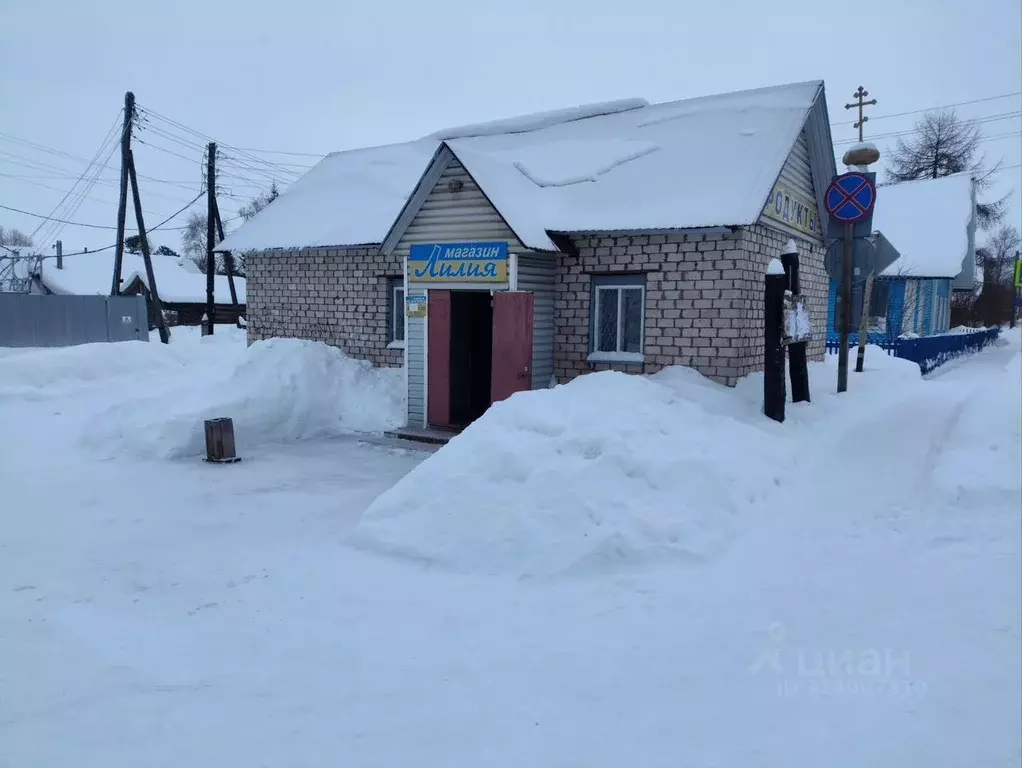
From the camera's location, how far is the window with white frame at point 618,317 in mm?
11500

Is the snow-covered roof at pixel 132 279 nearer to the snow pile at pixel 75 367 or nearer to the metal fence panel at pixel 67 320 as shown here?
the metal fence panel at pixel 67 320

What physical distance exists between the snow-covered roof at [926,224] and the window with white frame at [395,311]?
23697 millimetres

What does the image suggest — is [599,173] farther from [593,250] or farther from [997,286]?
[997,286]

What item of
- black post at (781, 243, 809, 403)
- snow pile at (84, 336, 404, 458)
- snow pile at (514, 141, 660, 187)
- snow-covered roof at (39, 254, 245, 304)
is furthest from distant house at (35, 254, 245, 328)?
A: black post at (781, 243, 809, 403)

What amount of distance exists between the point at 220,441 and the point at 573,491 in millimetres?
6023

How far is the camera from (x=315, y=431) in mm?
12305

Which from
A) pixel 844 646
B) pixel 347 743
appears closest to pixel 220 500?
pixel 347 743

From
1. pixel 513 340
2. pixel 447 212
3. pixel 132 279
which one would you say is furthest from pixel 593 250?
pixel 132 279

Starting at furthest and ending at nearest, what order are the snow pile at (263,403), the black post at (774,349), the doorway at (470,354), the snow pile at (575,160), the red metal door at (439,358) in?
1. the snow pile at (575,160)
2. the doorway at (470,354)
3. the red metal door at (439,358)
4. the snow pile at (263,403)
5. the black post at (774,349)

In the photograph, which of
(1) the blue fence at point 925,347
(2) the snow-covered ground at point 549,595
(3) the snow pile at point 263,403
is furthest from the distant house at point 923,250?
(2) the snow-covered ground at point 549,595

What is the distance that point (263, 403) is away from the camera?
11844 millimetres

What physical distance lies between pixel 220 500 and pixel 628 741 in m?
6.15

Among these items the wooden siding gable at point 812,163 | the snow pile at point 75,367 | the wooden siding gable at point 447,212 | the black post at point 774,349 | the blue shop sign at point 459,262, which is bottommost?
the snow pile at point 75,367

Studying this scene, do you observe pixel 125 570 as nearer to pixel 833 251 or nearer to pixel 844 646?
pixel 844 646
